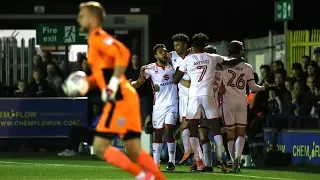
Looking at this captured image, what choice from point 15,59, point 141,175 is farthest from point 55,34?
point 141,175

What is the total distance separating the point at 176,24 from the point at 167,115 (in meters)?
22.6

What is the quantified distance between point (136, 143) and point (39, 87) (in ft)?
44.2

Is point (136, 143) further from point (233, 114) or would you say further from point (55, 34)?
point (55, 34)

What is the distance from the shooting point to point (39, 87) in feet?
81.7

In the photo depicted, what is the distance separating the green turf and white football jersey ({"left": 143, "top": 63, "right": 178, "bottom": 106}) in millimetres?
1162

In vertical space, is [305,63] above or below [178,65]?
above

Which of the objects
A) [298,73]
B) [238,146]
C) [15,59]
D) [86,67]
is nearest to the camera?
[238,146]

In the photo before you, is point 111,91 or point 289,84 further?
point 289,84

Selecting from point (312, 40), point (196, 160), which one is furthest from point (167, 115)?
point (312, 40)

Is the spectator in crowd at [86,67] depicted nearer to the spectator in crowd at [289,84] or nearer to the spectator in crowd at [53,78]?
the spectator in crowd at [53,78]

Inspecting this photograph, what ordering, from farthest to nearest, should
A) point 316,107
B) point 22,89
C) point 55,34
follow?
point 55,34 → point 22,89 → point 316,107

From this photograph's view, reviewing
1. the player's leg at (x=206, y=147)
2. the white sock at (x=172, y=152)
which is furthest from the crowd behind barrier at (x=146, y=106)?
the player's leg at (x=206, y=147)

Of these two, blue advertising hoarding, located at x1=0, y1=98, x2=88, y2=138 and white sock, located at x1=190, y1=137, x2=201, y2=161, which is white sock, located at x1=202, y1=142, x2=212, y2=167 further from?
blue advertising hoarding, located at x1=0, y1=98, x2=88, y2=138

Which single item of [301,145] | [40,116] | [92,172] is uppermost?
[40,116]
